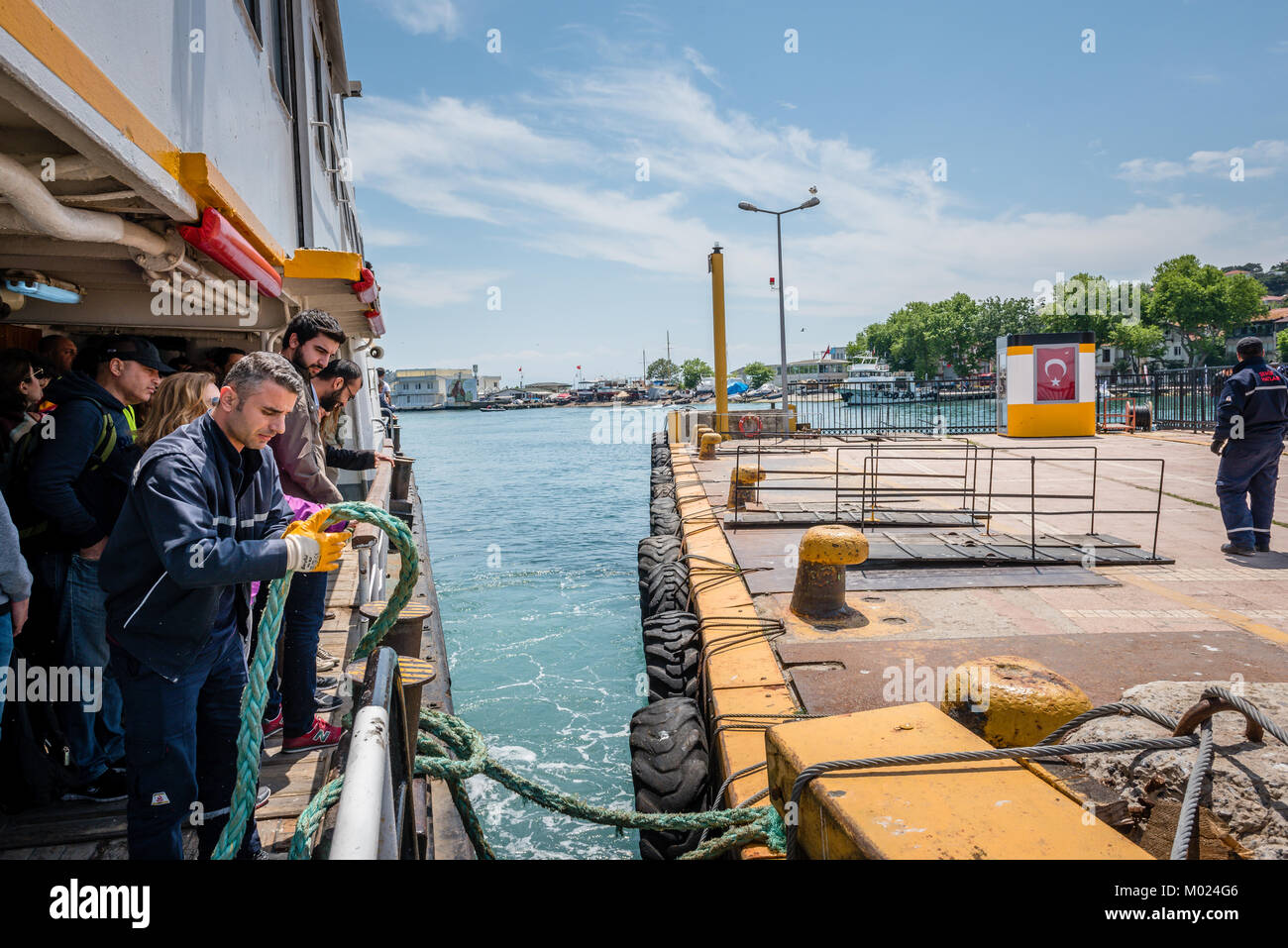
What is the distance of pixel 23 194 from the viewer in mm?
2250

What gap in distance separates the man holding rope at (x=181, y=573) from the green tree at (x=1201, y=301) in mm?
84860

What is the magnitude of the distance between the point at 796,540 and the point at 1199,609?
4.00 m

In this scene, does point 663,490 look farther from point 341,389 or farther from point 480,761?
point 480,761

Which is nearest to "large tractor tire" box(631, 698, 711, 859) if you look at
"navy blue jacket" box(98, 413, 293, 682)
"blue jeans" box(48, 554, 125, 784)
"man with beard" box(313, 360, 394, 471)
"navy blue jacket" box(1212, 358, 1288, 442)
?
"man with beard" box(313, 360, 394, 471)

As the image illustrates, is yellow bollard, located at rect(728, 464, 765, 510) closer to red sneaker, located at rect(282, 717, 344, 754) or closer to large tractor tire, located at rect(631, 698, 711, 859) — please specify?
large tractor tire, located at rect(631, 698, 711, 859)

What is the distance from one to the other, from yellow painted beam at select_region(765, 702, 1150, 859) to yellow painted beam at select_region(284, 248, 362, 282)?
4.82 meters

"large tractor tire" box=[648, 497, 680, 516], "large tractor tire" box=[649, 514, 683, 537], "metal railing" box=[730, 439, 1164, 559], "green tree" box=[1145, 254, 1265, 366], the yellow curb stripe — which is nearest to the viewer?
the yellow curb stripe

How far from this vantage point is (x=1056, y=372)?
71.7 ft

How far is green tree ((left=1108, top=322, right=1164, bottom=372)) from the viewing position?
6869cm

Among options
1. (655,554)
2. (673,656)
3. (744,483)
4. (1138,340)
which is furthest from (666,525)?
(1138,340)
